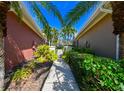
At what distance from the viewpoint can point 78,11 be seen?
8320mm

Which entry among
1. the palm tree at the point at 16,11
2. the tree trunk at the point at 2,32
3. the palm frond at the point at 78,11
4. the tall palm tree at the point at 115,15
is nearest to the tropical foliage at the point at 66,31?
the palm frond at the point at 78,11

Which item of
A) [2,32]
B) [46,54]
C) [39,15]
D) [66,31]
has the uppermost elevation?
[39,15]

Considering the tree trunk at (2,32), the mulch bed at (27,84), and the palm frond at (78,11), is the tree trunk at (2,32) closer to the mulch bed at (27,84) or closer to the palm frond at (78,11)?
the mulch bed at (27,84)

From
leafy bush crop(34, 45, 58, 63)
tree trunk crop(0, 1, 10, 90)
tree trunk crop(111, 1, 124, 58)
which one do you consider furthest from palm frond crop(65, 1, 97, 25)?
leafy bush crop(34, 45, 58, 63)

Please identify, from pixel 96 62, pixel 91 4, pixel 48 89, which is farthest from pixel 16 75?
pixel 96 62

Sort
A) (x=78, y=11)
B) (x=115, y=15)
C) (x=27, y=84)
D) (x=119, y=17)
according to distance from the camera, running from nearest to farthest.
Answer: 1. (x=119, y=17)
2. (x=115, y=15)
3. (x=78, y=11)
4. (x=27, y=84)

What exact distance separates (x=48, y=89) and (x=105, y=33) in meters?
5.65

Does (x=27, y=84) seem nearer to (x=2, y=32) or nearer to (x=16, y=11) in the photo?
(x=2, y=32)

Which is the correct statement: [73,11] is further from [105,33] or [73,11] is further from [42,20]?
[105,33]

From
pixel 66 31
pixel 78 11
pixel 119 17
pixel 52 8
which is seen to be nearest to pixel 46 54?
pixel 66 31

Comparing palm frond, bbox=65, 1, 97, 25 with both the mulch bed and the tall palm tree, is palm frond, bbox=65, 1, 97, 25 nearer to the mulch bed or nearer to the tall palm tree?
the tall palm tree

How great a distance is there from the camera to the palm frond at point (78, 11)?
8.12m

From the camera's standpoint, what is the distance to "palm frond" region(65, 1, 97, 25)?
26.6ft

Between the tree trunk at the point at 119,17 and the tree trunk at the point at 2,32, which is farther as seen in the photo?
the tree trunk at the point at 119,17
